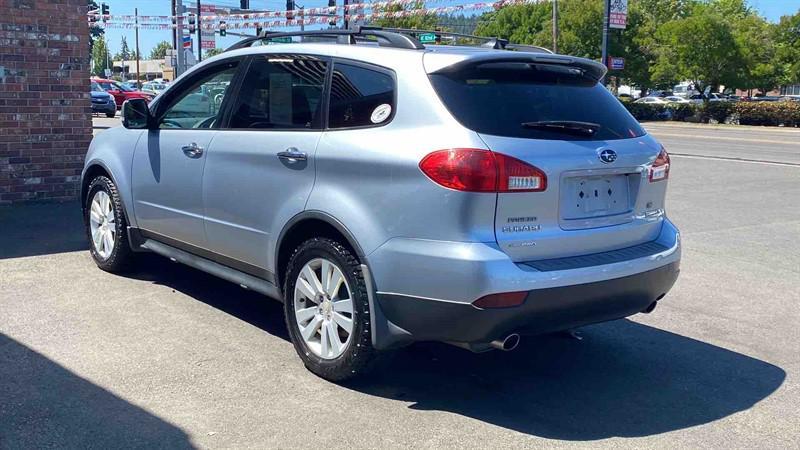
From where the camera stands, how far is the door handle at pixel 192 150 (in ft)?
17.7

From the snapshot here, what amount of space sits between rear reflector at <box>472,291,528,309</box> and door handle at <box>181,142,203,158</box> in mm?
2476

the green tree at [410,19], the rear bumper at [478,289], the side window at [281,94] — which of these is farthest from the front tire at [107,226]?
the green tree at [410,19]

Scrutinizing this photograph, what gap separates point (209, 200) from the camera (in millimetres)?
5312

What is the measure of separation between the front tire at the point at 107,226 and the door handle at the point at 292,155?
2235 mm

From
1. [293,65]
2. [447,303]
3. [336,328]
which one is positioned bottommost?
[336,328]

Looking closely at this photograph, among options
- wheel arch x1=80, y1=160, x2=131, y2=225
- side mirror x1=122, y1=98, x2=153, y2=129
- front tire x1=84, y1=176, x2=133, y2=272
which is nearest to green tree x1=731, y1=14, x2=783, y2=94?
wheel arch x1=80, y1=160, x2=131, y2=225

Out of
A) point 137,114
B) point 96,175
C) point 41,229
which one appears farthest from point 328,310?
point 41,229

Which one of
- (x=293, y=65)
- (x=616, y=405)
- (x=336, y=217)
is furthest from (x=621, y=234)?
(x=293, y=65)

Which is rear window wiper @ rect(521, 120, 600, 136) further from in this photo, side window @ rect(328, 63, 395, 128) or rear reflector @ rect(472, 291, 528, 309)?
rear reflector @ rect(472, 291, 528, 309)

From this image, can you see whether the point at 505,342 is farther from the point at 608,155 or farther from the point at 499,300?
the point at 608,155

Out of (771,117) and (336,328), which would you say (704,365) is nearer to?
(336,328)

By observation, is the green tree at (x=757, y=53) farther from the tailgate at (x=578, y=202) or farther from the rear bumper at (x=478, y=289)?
the rear bumper at (x=478, y=289)

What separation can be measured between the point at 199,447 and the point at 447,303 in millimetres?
1325

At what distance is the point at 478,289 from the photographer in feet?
12.4
